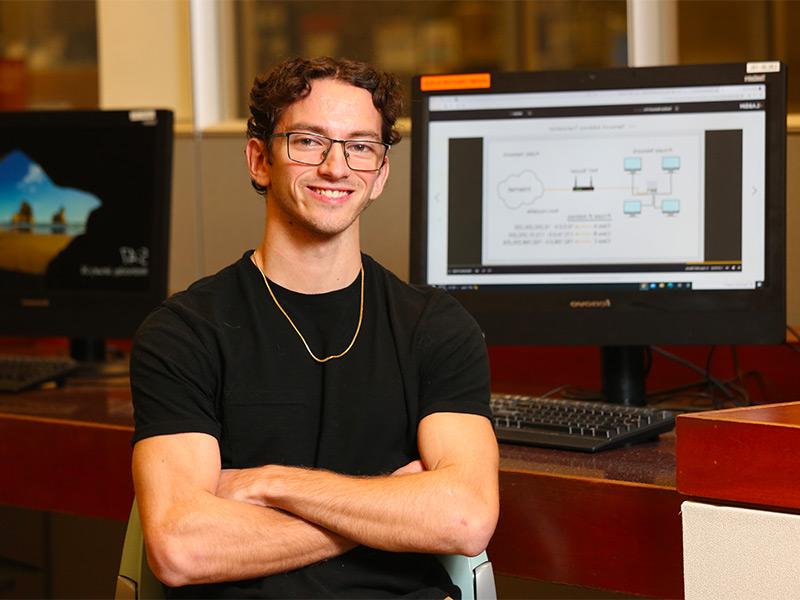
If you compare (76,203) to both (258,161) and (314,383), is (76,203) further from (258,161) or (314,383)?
(314,383)

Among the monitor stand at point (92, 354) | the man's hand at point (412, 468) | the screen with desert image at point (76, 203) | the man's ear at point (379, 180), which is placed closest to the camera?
the man's hand at point (412, 468)

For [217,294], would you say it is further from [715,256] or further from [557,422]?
[715,256]

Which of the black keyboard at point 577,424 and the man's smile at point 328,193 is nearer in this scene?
the man's smile at point 328,193

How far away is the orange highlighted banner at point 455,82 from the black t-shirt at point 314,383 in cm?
54

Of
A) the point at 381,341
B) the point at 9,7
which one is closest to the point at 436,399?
the point at 381,341

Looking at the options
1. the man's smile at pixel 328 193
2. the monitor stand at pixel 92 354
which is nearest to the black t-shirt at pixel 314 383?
the man's smile at pixel 328 193

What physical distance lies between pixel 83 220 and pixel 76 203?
37 millimetres

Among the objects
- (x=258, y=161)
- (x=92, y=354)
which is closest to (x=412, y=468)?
(x=258, y=161)

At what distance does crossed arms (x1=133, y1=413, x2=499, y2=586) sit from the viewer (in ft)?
4.69

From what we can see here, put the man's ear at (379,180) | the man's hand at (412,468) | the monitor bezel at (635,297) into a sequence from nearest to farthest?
the man's hand at (412,468) → the man's ear at (379,180) → the monitor bezel at (635,297)

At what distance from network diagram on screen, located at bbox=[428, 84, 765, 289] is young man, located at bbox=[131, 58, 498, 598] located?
36 cm

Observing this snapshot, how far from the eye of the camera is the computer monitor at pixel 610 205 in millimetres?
1907

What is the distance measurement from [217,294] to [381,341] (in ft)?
0.74

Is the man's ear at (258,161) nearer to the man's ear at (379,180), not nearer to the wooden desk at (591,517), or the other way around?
the man's ear at (379,180)
